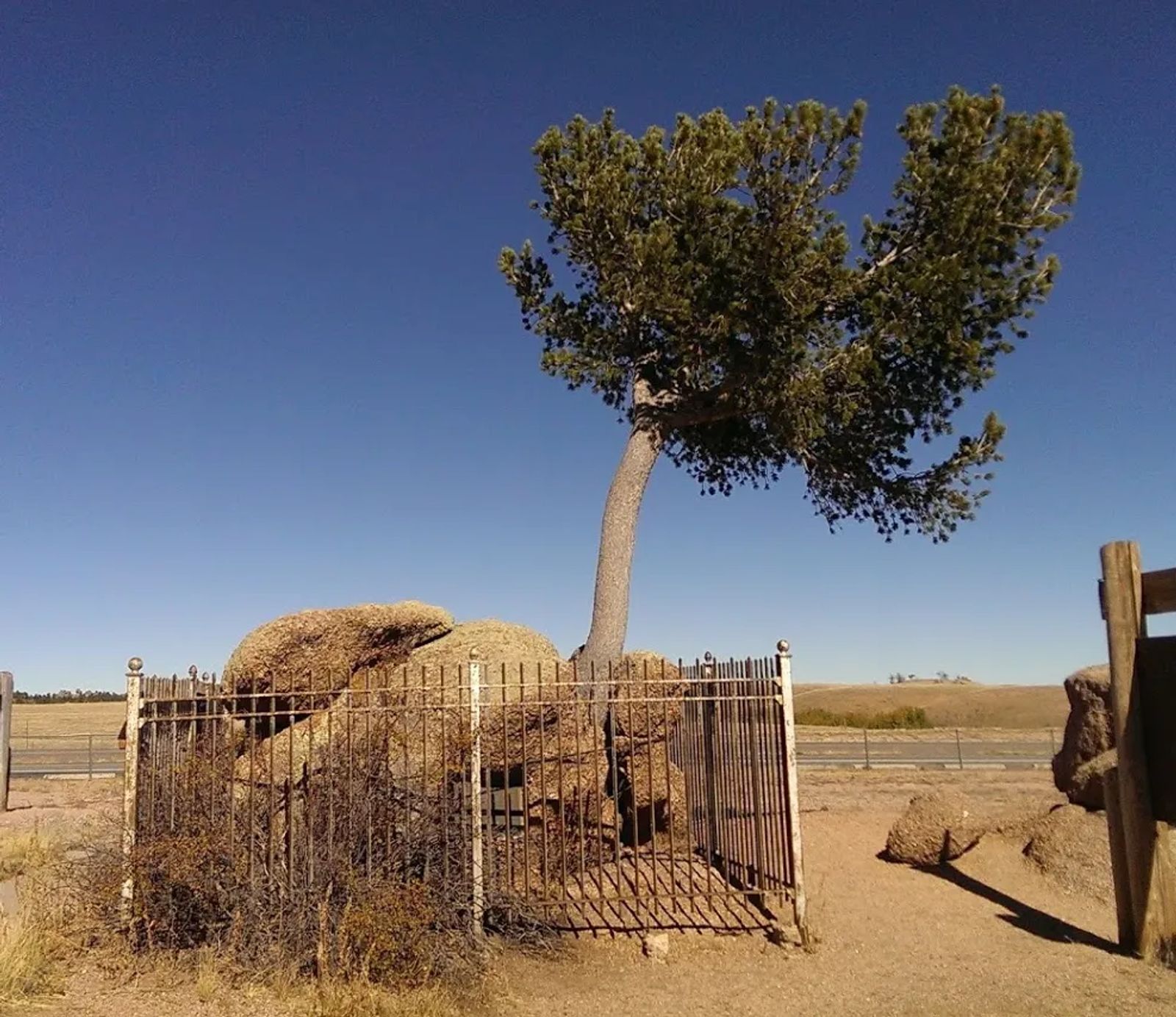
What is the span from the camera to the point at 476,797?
865cm

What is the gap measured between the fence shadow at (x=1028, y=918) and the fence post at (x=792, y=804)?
8.22 ft

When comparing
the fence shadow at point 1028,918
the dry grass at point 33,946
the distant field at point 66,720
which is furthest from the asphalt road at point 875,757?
the dry grass at point 33,946

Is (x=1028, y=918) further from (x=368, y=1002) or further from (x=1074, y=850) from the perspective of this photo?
(x=368, y=1002)

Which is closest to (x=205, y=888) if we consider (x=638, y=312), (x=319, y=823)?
(x=319, y=823)

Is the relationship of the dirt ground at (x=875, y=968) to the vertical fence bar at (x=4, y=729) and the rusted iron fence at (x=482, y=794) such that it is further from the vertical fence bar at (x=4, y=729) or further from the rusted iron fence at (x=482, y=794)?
the vertical fence bar at (x=4, y=729)

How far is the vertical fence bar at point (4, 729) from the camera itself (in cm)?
1747

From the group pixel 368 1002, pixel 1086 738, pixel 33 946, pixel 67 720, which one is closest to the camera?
pixel 368 1002

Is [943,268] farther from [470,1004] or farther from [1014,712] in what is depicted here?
[1014,712]

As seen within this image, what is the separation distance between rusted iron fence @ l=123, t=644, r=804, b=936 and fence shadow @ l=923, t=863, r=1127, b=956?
262cm

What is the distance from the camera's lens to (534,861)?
31.9ft

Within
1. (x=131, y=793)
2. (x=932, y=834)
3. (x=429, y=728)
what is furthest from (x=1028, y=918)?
(x=131, y=793)

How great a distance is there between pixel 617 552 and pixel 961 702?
219 ft

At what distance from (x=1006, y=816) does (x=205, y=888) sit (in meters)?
9.54

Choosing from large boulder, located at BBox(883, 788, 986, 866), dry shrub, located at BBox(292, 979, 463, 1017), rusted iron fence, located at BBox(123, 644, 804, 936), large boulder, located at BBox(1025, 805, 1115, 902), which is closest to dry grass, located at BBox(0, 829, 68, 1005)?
rusted iron fence, located at BBox(123, 644, 804, 936)
